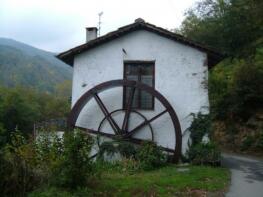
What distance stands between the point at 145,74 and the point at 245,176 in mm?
5852

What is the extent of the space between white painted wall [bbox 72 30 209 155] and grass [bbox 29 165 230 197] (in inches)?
115

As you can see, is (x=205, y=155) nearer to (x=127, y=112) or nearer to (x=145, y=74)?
(x=127, y=112)

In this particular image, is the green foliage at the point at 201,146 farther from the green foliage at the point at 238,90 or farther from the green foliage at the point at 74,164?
the green foliage at the point at 238,90

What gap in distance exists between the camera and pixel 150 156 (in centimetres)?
1512

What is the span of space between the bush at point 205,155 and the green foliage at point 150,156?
114cm

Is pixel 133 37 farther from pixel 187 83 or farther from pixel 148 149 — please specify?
pixel 148 149

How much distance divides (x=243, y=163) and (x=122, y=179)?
7240 mm

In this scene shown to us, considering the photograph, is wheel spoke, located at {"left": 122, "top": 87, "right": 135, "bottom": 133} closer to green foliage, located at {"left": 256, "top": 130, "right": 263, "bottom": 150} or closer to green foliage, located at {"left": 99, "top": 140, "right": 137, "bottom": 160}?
green foliage, located at {"left": 99, "top": 140, "right": 137, "bottom": 160}

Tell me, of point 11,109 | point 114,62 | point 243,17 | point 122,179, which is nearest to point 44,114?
point 11,109

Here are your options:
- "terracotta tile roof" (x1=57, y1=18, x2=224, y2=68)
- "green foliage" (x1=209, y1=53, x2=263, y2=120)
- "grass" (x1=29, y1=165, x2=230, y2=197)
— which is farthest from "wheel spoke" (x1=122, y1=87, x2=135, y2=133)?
"green foliage" (x1=209, y1=53, x2=263, y2=120)

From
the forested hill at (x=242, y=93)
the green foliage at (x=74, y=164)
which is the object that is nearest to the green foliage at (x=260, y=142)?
the forested hill at (x=242, y=93)

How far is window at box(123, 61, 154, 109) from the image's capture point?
17156mm

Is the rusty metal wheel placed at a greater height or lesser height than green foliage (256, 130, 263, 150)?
greater

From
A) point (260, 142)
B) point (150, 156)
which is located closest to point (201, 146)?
point (150, 156)
